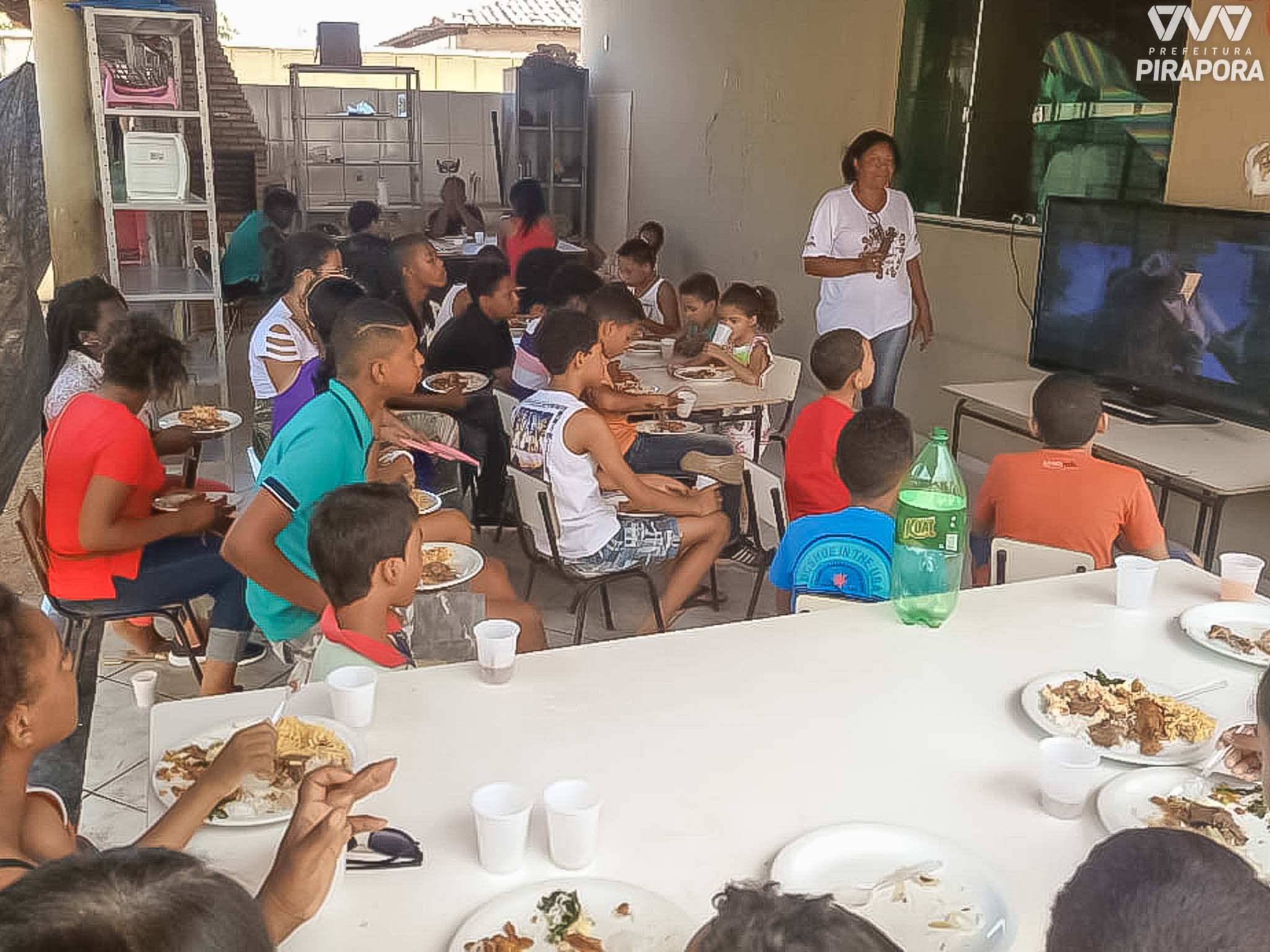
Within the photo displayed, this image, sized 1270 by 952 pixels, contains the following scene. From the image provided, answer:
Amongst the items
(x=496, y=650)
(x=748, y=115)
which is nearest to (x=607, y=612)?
(x=496, y=650)

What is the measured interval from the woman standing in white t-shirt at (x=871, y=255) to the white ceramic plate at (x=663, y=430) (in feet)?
3.69

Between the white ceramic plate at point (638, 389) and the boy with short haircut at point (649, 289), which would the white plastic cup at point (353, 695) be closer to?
the white ceramic plate at point (638, 389)

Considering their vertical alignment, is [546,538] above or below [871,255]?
below

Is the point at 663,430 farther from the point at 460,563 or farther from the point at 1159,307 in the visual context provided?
the point at 1159,307

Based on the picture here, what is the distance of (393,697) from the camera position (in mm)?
1741

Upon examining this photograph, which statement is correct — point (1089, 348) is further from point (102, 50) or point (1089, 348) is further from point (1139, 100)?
point (102, 50)

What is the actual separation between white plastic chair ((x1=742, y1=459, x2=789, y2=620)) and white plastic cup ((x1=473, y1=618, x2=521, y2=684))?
1436 mm

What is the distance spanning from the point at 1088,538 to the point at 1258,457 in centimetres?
127

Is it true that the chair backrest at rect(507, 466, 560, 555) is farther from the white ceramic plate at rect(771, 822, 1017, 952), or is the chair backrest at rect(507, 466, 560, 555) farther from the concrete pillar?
the concrete pillar

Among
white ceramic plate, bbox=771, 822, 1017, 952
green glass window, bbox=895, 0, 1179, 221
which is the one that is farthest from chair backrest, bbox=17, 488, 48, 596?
green glass window, bbox=895, 0, 1179, 221

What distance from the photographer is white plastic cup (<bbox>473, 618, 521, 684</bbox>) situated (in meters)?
1.75

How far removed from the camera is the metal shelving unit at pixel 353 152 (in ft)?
33.9

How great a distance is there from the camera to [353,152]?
1049 centimetres

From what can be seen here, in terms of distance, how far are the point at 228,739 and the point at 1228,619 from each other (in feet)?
5.79
